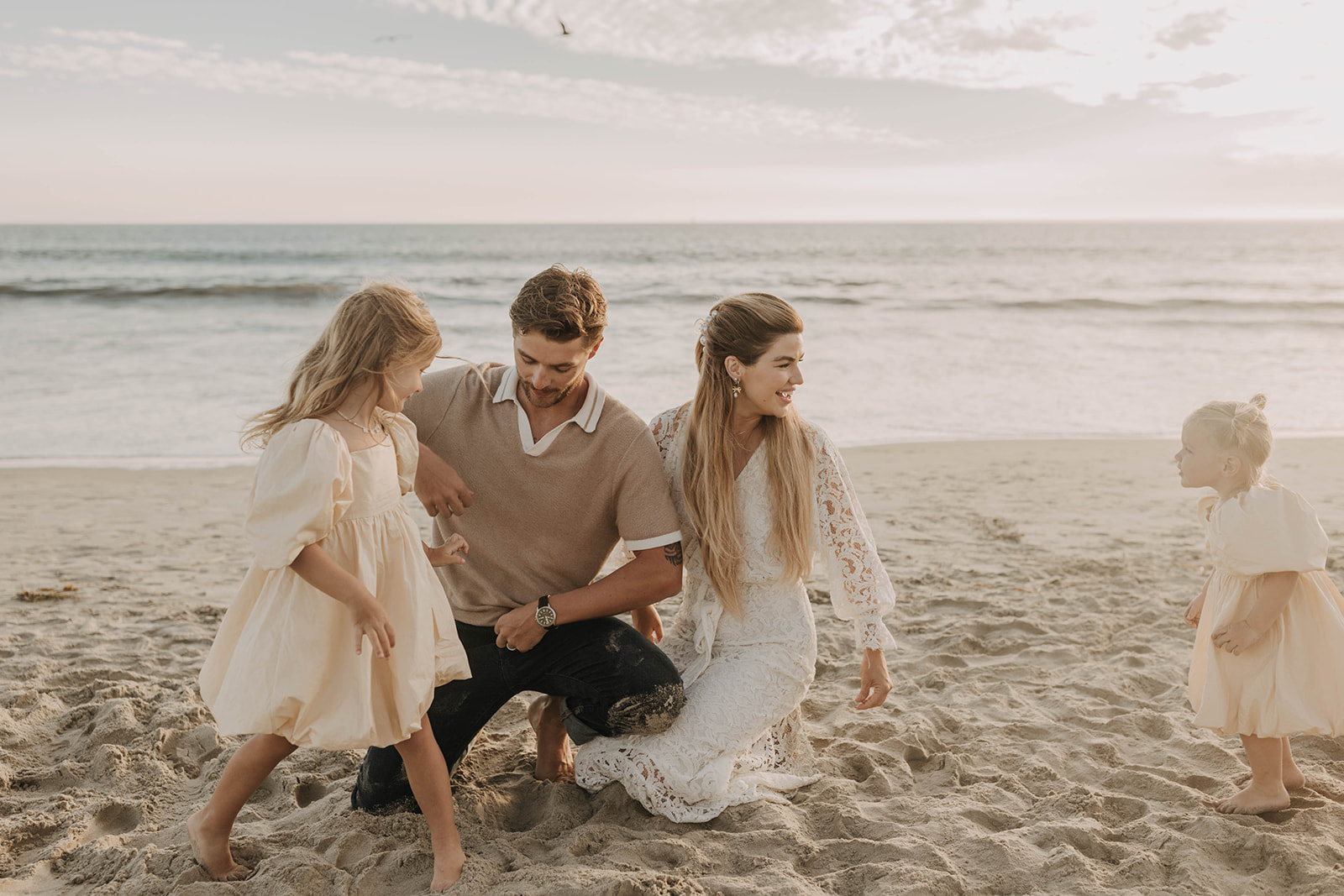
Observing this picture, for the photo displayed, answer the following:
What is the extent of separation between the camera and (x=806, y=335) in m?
15.1

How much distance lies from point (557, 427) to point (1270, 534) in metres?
2.04

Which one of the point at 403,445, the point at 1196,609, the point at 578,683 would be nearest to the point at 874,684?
the point at 578,683

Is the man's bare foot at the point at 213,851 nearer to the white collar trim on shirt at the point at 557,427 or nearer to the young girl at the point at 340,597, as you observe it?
the young girl at the point at 340,597

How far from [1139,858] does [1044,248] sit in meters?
42.3

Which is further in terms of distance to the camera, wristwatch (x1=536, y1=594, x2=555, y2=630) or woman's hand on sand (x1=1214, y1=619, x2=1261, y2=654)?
wristwatch (x1=536, y1=594, x2=555, y2=630)

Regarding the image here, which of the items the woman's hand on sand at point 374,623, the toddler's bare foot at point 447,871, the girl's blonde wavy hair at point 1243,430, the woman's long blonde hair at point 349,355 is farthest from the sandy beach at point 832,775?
the woman's long blonde hair at point 349,355

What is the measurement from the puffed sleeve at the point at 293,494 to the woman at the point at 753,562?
120 centimetres

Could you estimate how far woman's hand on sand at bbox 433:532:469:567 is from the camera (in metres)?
2.43

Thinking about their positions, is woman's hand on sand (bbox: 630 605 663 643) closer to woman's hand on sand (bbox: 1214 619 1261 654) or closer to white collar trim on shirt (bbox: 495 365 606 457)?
white collar trim on shirt (bbox: 495 365 606 457)

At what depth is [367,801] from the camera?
2.61 m

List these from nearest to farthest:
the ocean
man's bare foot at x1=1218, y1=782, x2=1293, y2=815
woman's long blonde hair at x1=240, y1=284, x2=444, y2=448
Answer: woman's long blonde hair at x1=240, y1=284, x2=444, y2=448 → man's bare foot at x1=1218, y1=782, x2=1293, y2=815 → the ocean

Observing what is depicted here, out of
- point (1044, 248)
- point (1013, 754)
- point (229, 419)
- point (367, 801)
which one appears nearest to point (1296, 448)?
point (1013, 754)

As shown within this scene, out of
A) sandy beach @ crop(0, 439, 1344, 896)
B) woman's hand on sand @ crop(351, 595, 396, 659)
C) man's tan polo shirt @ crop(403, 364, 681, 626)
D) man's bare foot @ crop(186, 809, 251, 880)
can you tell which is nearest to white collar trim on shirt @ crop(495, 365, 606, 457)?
man's tan polo shirt @ crop(403, 364, 681, 626)

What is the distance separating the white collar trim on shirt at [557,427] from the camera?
272 centimetres
